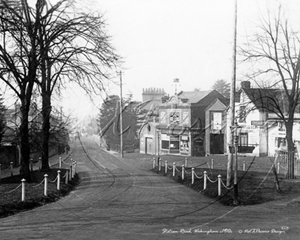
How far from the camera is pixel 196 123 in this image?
4769cm

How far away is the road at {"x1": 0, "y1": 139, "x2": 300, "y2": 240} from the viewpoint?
29.6ft

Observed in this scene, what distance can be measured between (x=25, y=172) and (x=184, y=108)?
30309 mm

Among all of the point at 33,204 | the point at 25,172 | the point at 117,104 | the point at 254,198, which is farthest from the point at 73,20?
the point at 117,104

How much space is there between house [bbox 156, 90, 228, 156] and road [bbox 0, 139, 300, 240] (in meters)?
30.0

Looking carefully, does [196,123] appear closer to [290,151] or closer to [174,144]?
[174,144]

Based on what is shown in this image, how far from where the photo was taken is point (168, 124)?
161 ft

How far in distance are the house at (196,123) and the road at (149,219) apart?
30030 millimetres

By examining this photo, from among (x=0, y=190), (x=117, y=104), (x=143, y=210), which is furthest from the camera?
(x=117, y=104)

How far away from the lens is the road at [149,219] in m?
9.02

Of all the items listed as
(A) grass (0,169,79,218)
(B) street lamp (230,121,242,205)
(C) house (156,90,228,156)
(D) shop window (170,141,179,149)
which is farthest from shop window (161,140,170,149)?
(B) street lamp (230,121,242,205)

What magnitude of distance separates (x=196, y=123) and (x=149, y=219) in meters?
37.5

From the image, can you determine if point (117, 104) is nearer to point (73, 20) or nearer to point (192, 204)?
point (73, 20)

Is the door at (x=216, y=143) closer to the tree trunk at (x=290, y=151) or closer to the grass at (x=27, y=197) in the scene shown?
the tree trunk at (x=290, y=151)
